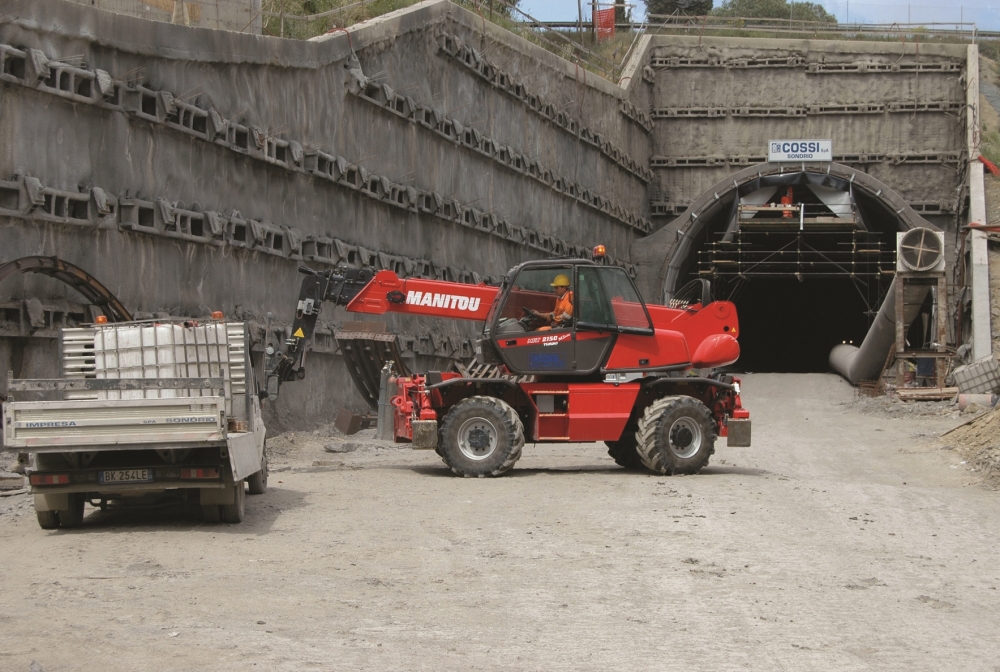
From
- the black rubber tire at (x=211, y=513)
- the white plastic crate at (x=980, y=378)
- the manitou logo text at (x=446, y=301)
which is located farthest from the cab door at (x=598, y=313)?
the white plastic crate at (x=980, y=378)

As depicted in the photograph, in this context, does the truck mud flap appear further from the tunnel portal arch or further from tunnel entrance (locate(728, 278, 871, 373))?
tunnel entrance (locate(728, 278, 871, 373))

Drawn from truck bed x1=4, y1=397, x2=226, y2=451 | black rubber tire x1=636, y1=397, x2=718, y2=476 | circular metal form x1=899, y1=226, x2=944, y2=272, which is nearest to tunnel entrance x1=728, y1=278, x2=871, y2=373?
circular metal form x1=899, y1=226, x2=944, y2=272

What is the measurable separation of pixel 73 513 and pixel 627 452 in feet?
26.1

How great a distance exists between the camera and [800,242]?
129 feet

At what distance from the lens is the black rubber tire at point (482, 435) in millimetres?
14711

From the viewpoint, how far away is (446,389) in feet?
50.5

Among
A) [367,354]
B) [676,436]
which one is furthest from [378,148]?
[676,436]

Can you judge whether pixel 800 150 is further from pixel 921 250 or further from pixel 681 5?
pixel 681 5

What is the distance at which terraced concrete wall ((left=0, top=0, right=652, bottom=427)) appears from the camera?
1502 cm

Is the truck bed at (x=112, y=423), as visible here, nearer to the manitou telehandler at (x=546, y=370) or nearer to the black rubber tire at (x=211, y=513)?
the black rubber tire at (x=211, y=513)

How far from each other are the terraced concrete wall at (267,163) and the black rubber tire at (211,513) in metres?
4.62

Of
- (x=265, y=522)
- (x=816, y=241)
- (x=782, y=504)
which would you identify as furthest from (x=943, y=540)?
(x=816, y=241)

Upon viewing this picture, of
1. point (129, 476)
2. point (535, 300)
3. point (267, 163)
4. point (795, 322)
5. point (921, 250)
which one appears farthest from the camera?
point (795, 322)

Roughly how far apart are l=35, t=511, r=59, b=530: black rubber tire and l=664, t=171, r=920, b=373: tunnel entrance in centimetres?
3045
